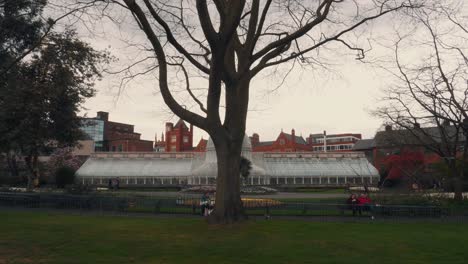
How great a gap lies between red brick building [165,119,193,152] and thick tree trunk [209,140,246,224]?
88.9 metres

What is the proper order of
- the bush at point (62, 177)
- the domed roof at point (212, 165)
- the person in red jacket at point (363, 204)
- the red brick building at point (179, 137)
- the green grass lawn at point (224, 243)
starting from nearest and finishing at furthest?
the green grass lawn at point (224, 243) < the person in red jacket at point (363, 204) < the bush at point (62, 177) < the domed roof at point (212, 165) < the red brick building at point (179, 137)

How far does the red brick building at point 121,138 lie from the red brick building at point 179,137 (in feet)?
30.7

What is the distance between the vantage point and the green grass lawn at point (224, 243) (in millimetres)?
10289

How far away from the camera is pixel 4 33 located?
20.6 m

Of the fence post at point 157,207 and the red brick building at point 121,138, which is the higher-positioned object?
the red brick building at point 121,138

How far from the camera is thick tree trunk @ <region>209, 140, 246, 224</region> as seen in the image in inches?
625

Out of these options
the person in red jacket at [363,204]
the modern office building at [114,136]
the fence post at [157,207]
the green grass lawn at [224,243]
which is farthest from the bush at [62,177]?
the modern office building at [114,136]

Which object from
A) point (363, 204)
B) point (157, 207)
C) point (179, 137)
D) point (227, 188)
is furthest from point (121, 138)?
point (227, 188)

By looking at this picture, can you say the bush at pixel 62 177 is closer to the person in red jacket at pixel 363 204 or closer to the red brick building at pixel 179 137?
the person in red jacket at pixel 363 204

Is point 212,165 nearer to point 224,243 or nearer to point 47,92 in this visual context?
point 47,92

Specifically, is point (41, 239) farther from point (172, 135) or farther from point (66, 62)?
point (172, 135)

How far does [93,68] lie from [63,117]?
4.30 meters

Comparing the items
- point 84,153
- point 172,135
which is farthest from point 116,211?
point 172,135

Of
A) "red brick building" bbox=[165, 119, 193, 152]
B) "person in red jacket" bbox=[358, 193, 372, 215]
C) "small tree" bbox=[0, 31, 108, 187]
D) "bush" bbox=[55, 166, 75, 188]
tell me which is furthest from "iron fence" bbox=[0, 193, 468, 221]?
"red brick building" bbox=[165, 119, 193, 152]
